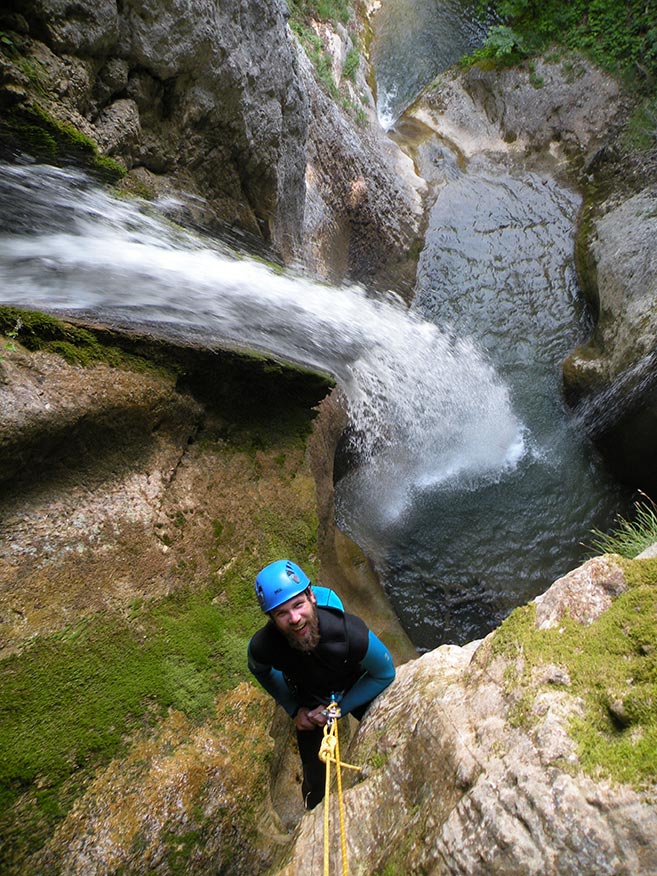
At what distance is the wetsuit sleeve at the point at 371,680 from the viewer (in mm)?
2986

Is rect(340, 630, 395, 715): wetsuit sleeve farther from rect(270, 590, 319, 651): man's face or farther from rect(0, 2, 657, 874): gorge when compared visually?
rect(270, 590, 319, 651): man's face

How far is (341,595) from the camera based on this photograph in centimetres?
502

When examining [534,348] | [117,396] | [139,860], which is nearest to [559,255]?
[534,348]

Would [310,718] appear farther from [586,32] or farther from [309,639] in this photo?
[586,32]

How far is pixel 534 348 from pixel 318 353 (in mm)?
4275

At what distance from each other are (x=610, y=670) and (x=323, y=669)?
4.59ft

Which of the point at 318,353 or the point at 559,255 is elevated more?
the point at 559,255

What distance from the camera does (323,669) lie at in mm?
2836

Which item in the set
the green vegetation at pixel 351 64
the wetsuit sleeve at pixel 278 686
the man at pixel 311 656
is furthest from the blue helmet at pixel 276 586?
the green vegetation at pixel 351 64

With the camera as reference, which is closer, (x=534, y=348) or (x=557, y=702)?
(x=557, y=702)

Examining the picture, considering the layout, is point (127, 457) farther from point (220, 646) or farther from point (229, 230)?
point (229, 230)

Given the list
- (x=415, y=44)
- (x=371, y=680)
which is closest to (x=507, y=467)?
(x=371, y=680)

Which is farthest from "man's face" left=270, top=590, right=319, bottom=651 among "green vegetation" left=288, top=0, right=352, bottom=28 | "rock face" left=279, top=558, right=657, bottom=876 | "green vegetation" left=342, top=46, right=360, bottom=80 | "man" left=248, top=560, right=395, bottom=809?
"green vegetation" left=342, top=46, right=360, bottom=80

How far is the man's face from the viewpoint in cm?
256
